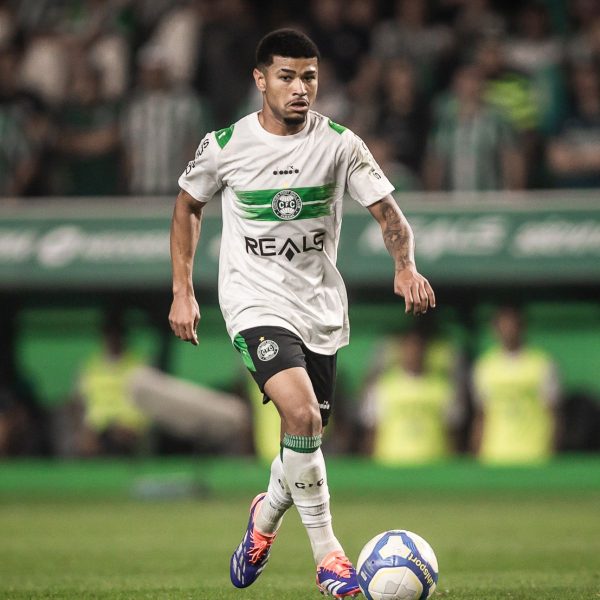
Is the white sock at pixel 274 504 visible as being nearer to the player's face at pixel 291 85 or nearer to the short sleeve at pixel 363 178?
the short sleeve at pixel 363 178

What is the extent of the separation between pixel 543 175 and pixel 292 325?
840 cm

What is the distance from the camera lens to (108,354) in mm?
15180

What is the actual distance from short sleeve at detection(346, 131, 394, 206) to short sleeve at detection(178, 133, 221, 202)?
2.02ft

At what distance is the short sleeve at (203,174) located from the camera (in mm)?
6320

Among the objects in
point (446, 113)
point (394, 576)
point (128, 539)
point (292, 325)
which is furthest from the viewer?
point (446, 113)

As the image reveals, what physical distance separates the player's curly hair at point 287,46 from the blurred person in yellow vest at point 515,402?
8.65 metres

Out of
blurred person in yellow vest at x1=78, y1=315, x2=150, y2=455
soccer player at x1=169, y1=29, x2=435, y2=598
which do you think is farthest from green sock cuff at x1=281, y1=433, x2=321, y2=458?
blurred person in yellow vest at x1=78, y1=315, x2=150, y2=455

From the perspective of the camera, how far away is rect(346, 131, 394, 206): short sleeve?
6.18m

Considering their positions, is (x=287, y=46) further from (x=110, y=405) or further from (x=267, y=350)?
(x=110, y=405)

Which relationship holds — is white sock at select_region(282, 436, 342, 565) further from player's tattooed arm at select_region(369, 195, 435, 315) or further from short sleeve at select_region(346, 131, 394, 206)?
short sleeve at select_region(346, 131, 394, 206)

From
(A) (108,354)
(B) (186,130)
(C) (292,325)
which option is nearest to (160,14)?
(B) (186,130)

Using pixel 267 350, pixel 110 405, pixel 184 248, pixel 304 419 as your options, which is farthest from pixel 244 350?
pixel 110 405

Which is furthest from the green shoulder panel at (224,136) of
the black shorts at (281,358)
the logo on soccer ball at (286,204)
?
the black shorts at (281,358)

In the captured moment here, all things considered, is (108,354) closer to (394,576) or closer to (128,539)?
(128,539)
